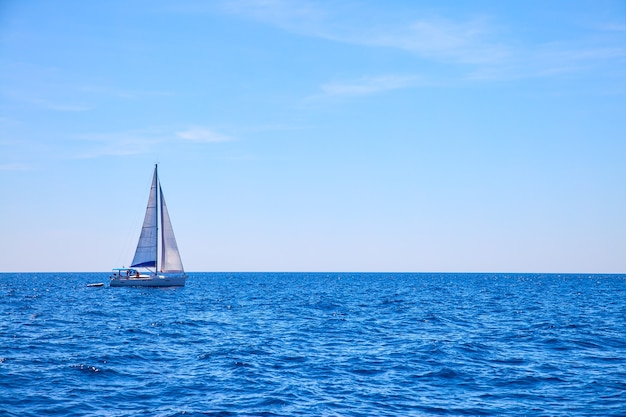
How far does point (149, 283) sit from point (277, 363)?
56998 millimetres

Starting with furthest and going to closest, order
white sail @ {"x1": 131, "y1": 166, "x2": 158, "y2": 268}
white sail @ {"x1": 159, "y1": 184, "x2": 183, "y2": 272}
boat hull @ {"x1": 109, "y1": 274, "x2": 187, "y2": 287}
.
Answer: white sail @ {"x1": 159, "y1": 184, "x2": 183, "y2": 272}, white sail @ {"x1": 131, "y1": 166, "x2": 158, "y2": 268}, boat hull @ {"x1": 109, "y1": 274, "x2": 187, "y2": 287}

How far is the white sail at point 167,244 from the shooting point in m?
79.6

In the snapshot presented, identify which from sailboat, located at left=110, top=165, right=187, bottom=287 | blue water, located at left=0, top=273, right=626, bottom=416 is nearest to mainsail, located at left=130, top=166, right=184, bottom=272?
sailboat, located at left=110, top=165, right=187, bottom=287

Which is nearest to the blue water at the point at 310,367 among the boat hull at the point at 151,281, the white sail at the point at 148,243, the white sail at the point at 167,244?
the boat hull at the point at 151,281

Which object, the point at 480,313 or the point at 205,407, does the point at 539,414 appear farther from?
the point at 480,313

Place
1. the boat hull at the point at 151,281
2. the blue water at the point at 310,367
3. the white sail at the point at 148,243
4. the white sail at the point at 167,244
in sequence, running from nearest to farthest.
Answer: the blue water at the point at 310,367
the boat hull at the point at 151,281
the white sail at the point at 148,243
the white sail at the point at 167,244

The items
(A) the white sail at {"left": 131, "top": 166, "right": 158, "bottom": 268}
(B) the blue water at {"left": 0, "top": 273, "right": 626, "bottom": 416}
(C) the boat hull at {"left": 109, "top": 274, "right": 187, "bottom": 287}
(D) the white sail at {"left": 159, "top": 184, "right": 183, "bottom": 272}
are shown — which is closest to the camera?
(B) the blue water at {"left": 0, "top": 273, "right": 626, "bottom": 416}

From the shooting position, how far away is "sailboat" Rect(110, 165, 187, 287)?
77.6 metres

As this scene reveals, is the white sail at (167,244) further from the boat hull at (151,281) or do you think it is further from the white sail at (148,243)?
the boat hull at (151,281)

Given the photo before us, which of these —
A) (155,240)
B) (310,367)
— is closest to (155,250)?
(155,240)

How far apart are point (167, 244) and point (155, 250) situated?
2.30 metres

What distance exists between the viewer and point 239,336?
31.4 metres

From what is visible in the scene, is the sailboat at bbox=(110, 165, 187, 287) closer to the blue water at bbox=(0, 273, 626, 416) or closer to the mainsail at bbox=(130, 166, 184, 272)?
the mainsail at bbox=(130, 166, 184, 272)

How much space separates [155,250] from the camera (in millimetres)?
78000
